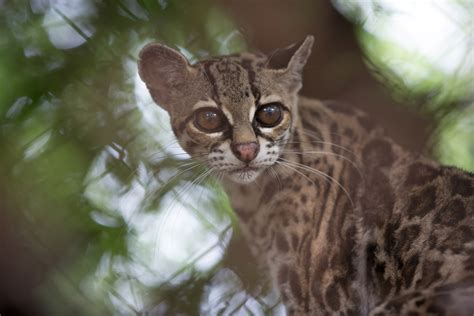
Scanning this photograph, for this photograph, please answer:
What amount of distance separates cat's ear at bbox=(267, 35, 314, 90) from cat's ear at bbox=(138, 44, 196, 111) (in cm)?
41

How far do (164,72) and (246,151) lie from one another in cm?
56

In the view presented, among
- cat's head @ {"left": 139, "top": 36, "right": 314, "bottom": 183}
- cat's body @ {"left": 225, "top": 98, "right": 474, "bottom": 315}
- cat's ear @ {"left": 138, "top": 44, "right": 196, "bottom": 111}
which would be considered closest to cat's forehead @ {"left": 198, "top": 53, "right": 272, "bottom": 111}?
cat's head @ {"left": 139, "top": 36, "right": 314, "bottom": 183}

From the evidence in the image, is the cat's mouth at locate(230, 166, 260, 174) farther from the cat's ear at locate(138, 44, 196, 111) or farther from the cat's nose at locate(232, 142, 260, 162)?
the cat's ear at locate(138, 44, 196, 111)

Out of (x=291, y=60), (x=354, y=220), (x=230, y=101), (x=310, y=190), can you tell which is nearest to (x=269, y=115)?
(x=230, y=101)

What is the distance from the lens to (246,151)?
10.3 ft

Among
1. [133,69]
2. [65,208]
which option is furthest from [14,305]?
[133,69]

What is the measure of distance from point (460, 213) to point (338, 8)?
4.25 feet

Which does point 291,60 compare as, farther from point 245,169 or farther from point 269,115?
point 245,169

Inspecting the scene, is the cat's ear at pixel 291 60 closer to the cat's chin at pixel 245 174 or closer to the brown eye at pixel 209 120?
the brown eye at pixel 209 120

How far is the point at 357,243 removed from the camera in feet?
11.1

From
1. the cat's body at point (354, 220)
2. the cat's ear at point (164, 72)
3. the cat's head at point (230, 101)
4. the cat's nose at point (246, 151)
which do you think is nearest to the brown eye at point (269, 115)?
the cat's head at point (230, 101)

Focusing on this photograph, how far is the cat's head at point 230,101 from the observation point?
317cm

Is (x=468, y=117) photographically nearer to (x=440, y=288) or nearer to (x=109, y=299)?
(x=440, y=288)

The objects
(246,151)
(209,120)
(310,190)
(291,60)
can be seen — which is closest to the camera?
(246,151)
